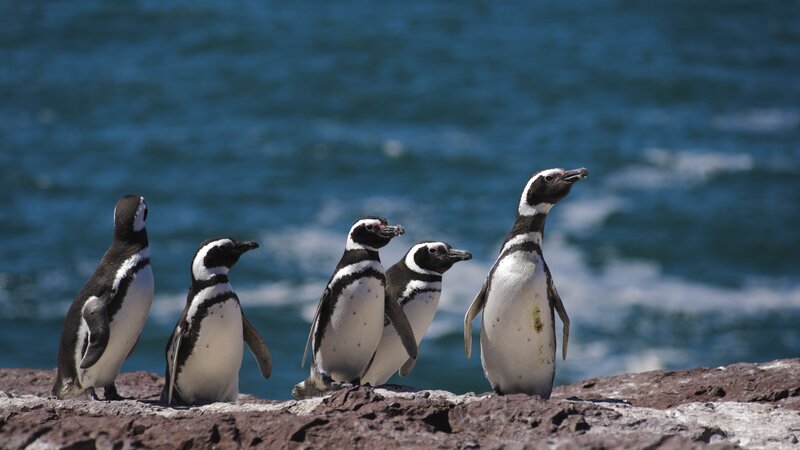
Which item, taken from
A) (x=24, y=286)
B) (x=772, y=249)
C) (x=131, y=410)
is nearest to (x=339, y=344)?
(x=131, y=410)

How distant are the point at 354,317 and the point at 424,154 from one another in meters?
18.5

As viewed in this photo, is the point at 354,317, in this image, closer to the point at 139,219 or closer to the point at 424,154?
the point at 139,219

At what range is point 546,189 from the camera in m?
6.67

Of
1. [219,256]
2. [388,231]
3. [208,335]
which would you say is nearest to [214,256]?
[219,256]

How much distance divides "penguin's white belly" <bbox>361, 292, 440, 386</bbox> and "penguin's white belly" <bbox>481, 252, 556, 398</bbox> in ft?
2.35

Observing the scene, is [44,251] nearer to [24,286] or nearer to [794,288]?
[24,286]

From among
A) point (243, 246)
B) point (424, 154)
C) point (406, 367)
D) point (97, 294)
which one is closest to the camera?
point (243, 246)

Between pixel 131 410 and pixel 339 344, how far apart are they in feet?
4.05

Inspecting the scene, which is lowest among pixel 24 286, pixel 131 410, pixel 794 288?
pixel 794 288

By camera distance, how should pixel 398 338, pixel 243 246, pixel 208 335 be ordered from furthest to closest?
pixel 398 338
pixel 243 246
pixel 208 335

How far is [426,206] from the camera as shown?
22984 millimetres

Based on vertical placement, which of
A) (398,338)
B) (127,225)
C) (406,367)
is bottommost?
(406,367)

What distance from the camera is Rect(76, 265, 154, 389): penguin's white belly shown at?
23.3 feet

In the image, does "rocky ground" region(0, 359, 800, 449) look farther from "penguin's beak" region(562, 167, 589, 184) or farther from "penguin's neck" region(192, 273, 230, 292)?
"penguin's beak" region(562, 167, 589, 184)
